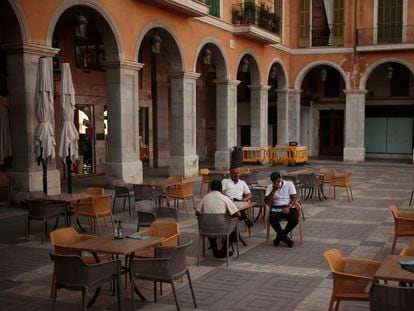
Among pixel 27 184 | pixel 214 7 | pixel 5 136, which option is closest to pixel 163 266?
pixel 27 184

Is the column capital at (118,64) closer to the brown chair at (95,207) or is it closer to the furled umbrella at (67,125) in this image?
the furled umbrella at (67,125)

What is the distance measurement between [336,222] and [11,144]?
26.2ft

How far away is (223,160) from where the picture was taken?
2288cm

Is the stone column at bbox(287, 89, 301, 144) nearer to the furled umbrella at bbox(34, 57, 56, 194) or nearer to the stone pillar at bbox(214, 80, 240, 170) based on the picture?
the stone pillar at bbox(214, 80, 240, 170)

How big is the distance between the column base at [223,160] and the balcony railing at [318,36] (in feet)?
32.7

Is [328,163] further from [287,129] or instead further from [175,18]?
[175,18]

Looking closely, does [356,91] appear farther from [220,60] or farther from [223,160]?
[223,160]

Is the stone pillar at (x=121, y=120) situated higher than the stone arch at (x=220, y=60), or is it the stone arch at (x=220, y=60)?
the stone arch at (x=220, y=60)

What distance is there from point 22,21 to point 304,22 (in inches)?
788

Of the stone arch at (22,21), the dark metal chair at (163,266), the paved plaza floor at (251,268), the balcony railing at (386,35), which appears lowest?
the paved plaza floor at (251,268)

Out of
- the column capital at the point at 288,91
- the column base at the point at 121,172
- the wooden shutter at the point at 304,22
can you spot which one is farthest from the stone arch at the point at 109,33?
the wooden shutter at the point at 304,22

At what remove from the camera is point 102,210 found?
10.0 metres

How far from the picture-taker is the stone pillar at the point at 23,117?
40.8 feet

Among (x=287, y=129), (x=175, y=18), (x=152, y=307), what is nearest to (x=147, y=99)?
(x=175, y=18)
